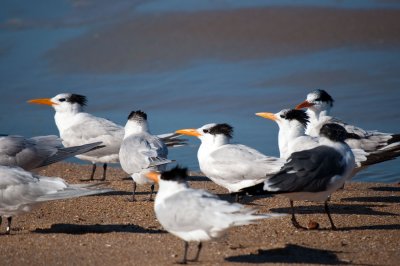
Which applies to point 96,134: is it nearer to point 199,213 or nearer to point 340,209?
point 340,209

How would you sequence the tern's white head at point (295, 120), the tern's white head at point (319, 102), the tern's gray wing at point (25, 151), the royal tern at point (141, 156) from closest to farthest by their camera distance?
the tern's gray wing at point (25, 151), the royal tern at point (141, 156), the tern's white head at point (295, 120), the tern's white head at point (319, 102)

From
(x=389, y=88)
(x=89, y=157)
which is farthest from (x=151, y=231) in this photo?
(x=389, y=88)

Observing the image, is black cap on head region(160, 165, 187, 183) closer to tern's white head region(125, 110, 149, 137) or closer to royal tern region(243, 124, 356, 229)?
royal tern region(243, 124, 356, 229)

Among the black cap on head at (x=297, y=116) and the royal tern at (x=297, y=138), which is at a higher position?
the black cap on head at (x=297, y=116)

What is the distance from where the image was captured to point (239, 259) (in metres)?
6.13

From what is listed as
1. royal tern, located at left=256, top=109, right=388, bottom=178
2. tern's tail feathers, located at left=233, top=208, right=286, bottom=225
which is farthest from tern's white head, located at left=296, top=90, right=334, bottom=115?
tern's tail feathers, located at left=233, top=208, right=286, bottom=225

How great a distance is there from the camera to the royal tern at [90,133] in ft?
33.3

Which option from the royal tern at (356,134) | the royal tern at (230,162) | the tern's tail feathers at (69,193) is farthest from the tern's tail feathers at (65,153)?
the royal tern at (356,134)

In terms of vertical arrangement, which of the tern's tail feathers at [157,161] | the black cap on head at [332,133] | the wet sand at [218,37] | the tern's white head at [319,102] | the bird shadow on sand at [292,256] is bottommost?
the bird shadow on sand at [292,256]

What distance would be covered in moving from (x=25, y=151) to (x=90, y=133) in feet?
5.94

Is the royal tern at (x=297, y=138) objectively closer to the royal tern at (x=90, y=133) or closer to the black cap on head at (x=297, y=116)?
the black cap on head at (x=297, y=116)

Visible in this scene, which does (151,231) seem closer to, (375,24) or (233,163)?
(233,163)

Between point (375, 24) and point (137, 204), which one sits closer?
point (137, 204)

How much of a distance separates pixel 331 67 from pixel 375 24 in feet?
9.89
